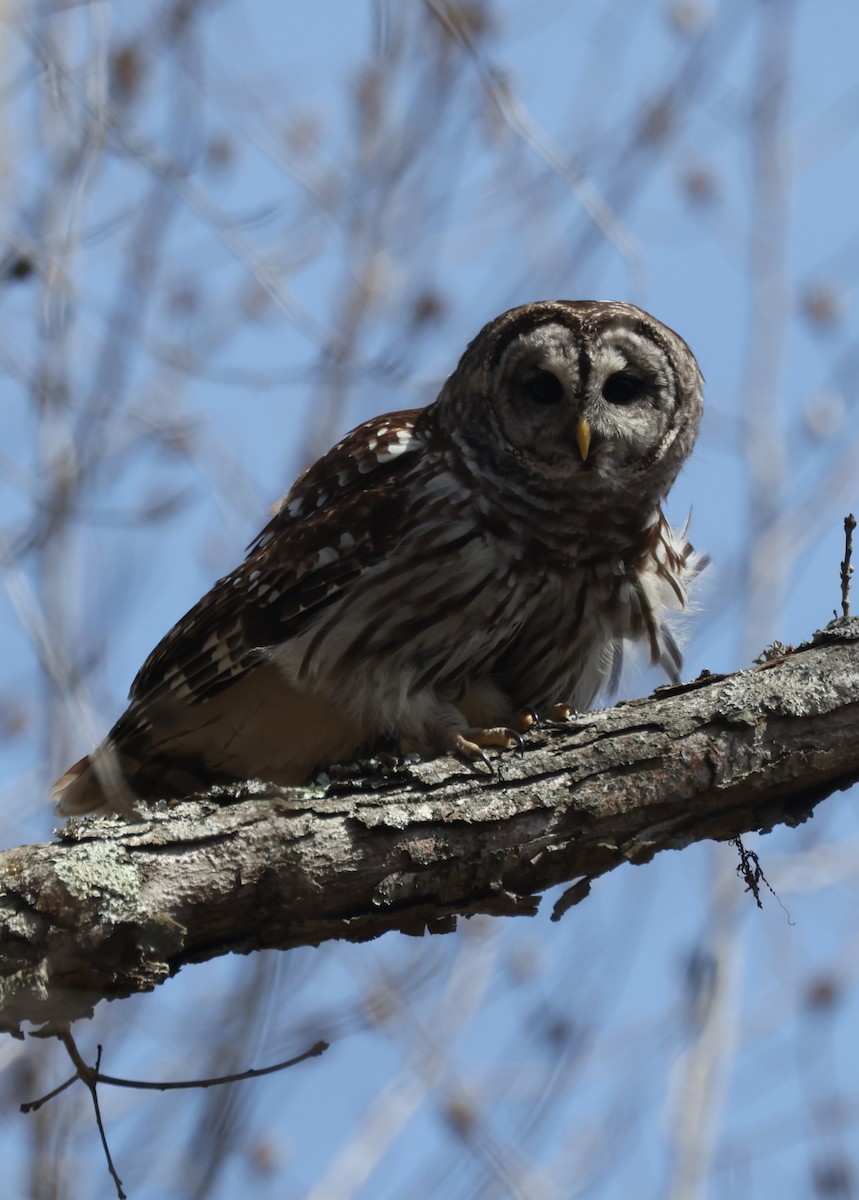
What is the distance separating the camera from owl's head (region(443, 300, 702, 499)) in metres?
4.38

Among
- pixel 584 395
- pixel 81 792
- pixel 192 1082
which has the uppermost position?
pixel 584 395

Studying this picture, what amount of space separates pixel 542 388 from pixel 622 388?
9.9 inches

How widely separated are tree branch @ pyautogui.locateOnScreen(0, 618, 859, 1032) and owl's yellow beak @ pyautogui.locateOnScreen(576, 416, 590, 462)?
0.95 metres

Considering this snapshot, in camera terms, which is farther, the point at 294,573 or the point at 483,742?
the point at 294,573

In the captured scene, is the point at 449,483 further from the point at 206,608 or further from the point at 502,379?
the point at 206,608

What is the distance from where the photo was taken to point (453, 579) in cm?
408

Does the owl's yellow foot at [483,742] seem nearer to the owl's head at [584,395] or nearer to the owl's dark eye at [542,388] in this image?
the owl's head at [584,395]

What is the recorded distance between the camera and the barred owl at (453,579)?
411 centimetres

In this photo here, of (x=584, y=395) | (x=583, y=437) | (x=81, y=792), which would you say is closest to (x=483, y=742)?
(x=583, y=437)

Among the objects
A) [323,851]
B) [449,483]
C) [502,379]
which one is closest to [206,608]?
[449,483]

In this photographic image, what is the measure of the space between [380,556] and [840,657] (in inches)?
53.9

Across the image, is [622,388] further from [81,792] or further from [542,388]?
[81,792]

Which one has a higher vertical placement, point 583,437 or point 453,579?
point 583,437

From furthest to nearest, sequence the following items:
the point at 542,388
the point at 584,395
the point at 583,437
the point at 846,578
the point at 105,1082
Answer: the point at 542,388
the point at 584,395
the point at 583,437
the point at 846,578
the point at 105,1082
